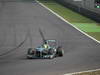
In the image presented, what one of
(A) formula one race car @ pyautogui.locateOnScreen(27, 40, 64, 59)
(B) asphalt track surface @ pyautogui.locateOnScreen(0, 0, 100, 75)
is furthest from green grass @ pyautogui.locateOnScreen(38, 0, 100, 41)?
(A) formula one race car @ pyautogui.locateOnScreen(27, 40, 64, 59)

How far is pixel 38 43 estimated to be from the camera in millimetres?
34875

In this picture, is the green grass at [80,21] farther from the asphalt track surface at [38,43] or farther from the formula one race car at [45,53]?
the formula one race car at [45,53]

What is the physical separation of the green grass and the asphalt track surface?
1.28m

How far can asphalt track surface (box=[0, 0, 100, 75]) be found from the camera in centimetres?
2412

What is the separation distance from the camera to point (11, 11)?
60.2 meters

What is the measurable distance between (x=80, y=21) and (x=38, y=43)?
58.1 feet

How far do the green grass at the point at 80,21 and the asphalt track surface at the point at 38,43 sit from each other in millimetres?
Result: 1279

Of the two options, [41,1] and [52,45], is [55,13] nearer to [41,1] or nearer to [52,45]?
[41,1]

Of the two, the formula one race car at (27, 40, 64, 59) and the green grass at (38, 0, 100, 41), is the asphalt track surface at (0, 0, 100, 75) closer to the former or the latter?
the formula one race car at (27, 40, 64, 59)

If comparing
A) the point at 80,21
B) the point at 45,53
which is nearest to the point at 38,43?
the point at 45,53

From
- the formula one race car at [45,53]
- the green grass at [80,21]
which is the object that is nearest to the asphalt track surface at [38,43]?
the formula one race car at [45,53]

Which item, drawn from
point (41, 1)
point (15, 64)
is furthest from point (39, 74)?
point (41, 1)

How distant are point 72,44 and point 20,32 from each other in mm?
7765

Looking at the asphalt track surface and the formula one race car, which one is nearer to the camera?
the asphalt track surface
